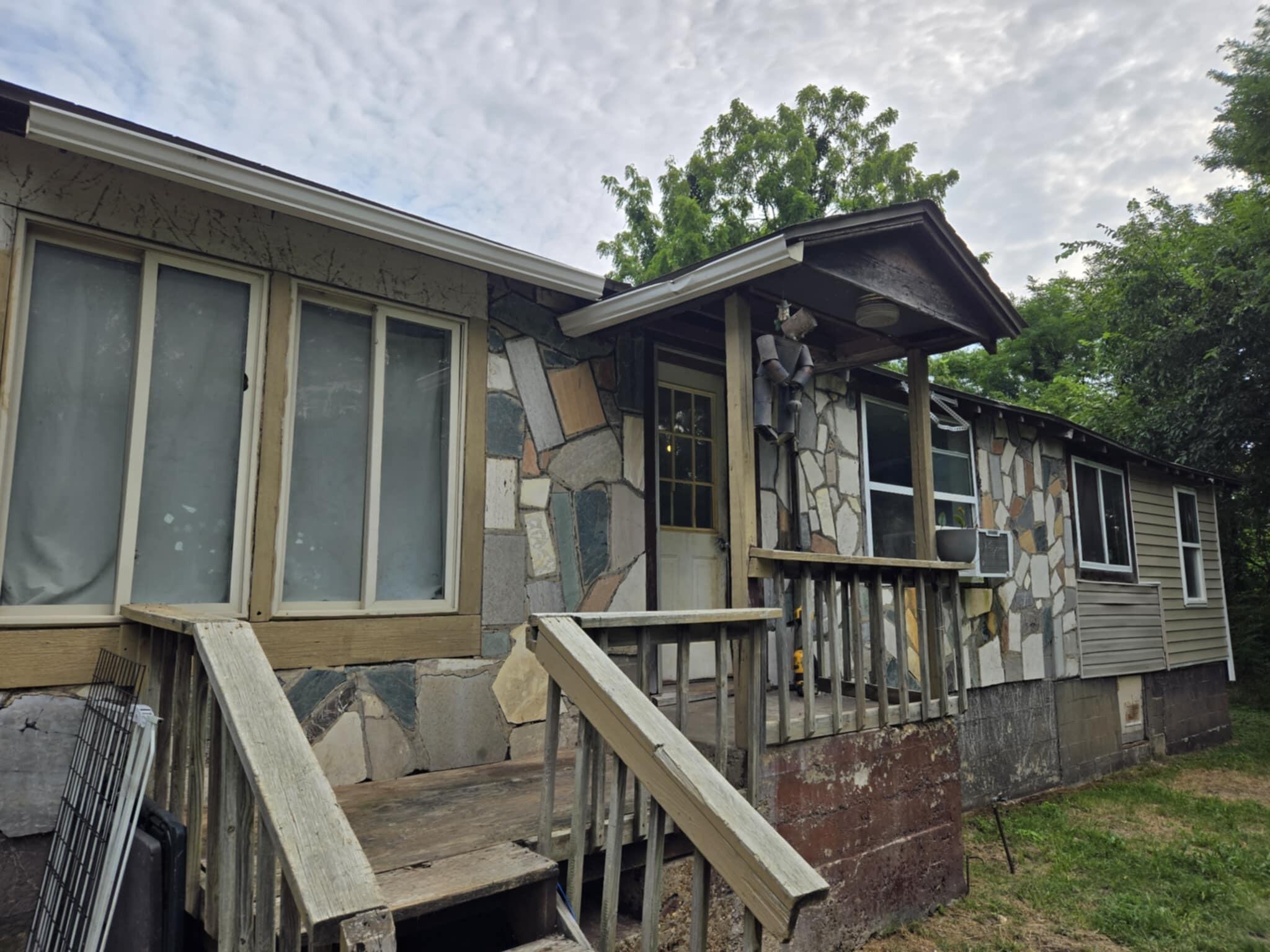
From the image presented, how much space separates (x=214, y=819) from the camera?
177 cm

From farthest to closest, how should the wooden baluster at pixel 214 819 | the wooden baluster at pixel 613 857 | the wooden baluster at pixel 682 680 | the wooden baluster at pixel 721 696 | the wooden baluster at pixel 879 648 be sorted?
1. the wooden baluster at pixel 879 648
2. the wooden baluster at pixel 721 696
3. the wooden baluster at pixel 682 680
4. the wooden baluster at pixel 613 857
5. the wooden baluster at pixel 214 819

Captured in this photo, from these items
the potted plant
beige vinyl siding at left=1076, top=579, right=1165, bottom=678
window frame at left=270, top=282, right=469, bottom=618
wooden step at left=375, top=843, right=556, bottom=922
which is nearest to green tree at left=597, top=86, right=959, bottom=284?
beige vinyl siding at left=1076, top=579, right=1165, bottom=678

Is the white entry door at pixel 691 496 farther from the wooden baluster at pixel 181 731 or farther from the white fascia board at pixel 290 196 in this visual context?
the wooden baluster at pixel 181 731

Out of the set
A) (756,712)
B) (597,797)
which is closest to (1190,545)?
(756,712)

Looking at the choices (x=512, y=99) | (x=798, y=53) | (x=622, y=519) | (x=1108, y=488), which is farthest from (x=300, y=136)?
(x=1108, y=488)

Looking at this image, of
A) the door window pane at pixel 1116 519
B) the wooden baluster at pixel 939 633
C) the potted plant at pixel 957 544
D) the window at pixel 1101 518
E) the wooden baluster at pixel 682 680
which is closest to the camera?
the wooden baluster at pixel 682 680

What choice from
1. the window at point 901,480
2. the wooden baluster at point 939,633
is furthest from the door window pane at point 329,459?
the window at point 901,480

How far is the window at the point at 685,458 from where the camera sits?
4863mm

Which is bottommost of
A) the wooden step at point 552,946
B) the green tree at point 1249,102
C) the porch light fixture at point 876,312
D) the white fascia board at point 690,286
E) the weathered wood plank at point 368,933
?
the wooden step at point 552,946

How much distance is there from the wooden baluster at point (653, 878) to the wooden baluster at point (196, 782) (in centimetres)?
115

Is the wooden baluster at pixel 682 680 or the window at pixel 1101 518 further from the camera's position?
the window at pixel 1101 518

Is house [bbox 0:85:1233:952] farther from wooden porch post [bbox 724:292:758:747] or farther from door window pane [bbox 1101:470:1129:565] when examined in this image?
door window pane [bbox 1101:470:1129:565]

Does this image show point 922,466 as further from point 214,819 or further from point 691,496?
point 214,819

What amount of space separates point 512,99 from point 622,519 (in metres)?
13.9
